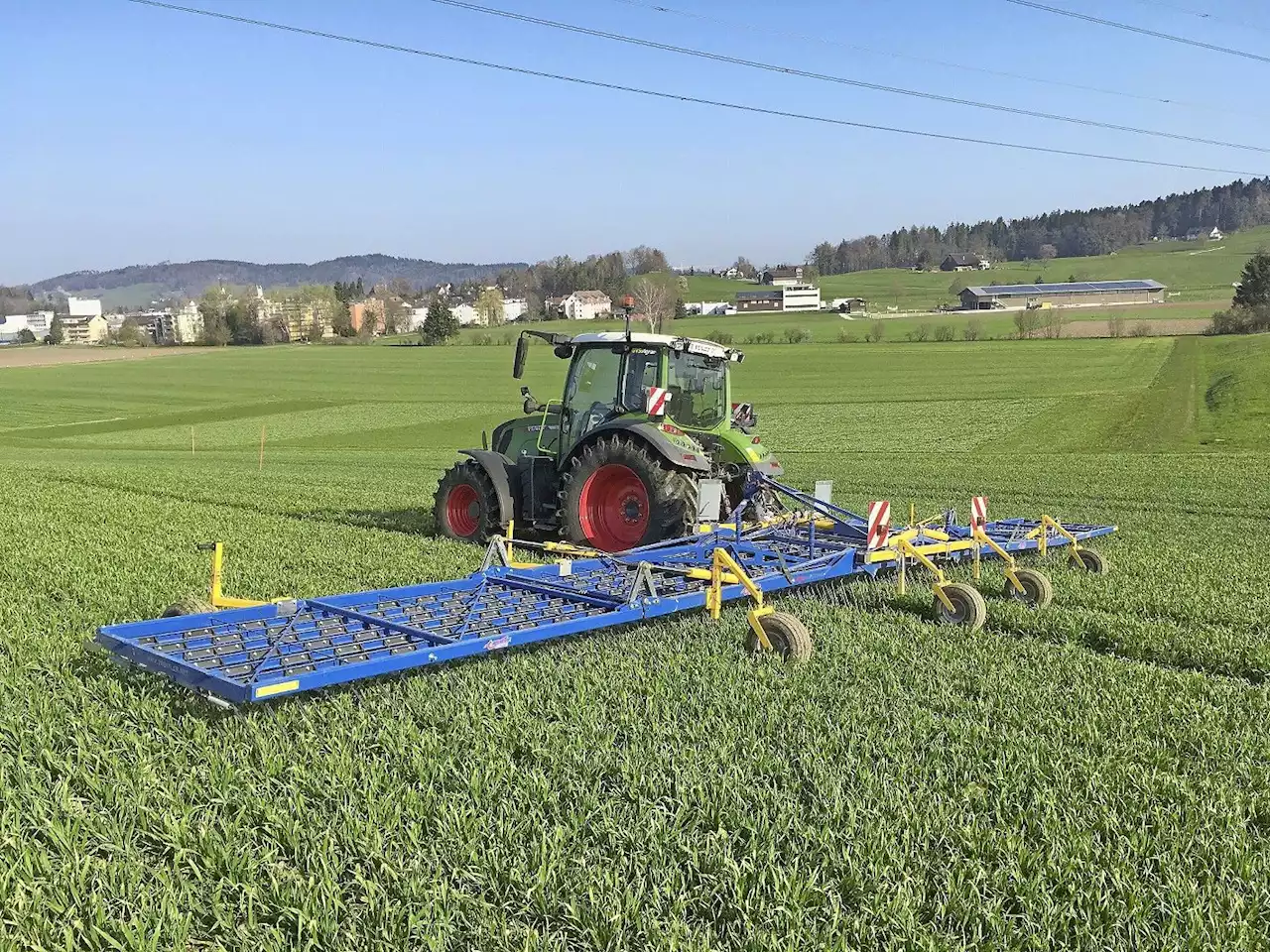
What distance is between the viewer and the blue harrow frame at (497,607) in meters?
5.20

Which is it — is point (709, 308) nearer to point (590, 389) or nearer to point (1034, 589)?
point (590, 389)

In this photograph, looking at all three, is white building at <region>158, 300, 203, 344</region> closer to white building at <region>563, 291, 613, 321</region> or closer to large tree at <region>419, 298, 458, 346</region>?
large tree at <region>419, 298, 458, 346</region>

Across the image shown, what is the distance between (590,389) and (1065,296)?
126m

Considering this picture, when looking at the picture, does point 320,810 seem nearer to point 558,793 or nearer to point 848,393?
point 558,793

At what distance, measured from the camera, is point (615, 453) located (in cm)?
938

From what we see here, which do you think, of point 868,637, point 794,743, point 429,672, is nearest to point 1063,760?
point 794,743

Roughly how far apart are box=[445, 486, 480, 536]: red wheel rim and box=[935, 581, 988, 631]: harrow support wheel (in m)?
5.45

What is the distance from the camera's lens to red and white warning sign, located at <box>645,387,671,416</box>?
383 inches

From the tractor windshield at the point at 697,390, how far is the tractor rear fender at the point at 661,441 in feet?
1.84

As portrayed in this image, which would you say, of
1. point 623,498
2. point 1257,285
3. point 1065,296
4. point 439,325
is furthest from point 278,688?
point 1065,296

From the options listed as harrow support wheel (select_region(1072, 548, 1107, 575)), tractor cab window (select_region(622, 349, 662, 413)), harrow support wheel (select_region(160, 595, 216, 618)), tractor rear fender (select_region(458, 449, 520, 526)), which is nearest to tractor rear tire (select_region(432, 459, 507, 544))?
tractor rear fender (select_region(458, 449, 520, 526))

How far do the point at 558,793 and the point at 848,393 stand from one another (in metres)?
43.3

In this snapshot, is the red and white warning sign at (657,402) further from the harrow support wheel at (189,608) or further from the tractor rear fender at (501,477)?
the harrow support wheel at (189,608)

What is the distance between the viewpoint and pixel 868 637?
6895mm
